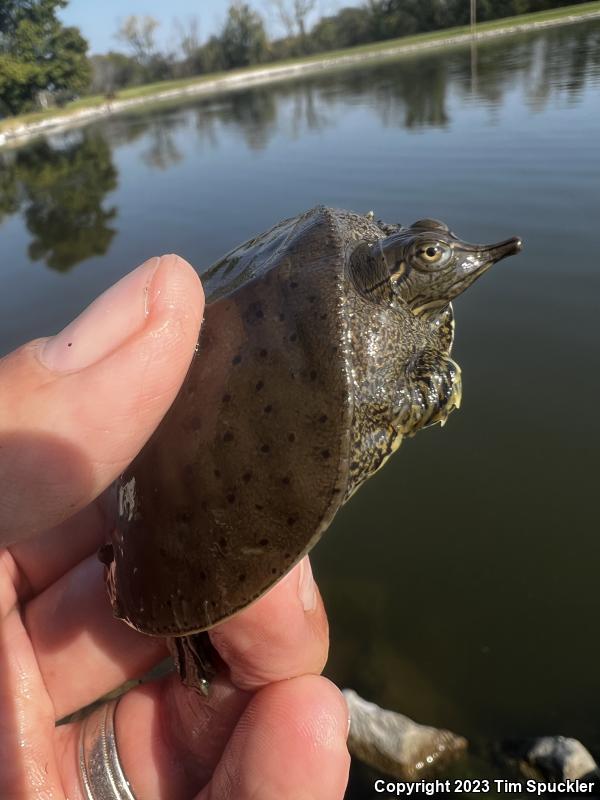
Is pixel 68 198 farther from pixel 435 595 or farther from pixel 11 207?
pixel 435 595

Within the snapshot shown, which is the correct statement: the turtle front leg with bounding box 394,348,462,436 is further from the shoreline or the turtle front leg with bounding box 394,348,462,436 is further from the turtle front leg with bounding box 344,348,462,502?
the shoreline

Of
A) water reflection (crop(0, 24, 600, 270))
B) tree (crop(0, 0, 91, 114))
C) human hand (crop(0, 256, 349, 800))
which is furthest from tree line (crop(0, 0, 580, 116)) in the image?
human hand (crop(0, 256, 349, 800))

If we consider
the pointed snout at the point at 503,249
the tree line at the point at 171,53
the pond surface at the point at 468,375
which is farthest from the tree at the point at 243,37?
the pointed snout at the point at 503,249

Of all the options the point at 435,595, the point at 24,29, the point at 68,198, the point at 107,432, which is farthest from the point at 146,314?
the point at 24,29

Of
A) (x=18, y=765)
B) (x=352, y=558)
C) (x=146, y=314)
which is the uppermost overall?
(x=146, y=314)

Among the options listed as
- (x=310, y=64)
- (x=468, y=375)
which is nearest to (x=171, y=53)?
(x=310, y=64)

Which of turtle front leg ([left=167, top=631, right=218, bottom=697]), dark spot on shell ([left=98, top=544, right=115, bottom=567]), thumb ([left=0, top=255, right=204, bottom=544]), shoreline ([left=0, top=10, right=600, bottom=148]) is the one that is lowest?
shoreline ([left=0, top=10, right=600, bottom=148])
